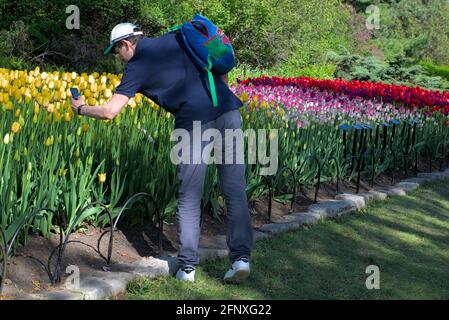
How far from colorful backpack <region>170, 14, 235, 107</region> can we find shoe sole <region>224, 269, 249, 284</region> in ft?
2.93

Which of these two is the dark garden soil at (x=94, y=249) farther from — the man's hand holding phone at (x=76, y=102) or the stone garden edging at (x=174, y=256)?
the man's hand holding phone at (x=76, y=102)

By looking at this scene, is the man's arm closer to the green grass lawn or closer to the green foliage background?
the green grass lawn

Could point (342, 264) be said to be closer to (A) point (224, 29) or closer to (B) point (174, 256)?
(B) point (174, 256)

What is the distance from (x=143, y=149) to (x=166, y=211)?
1.41ft

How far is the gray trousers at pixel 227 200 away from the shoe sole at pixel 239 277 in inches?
3.4

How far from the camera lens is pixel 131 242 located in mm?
4262

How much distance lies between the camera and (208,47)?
3.62 m

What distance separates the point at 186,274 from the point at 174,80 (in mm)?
1020

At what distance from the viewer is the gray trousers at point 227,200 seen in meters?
3.71

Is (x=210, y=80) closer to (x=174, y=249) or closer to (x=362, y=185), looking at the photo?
(x=174, y=249)

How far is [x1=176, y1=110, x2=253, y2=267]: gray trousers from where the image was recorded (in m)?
3.71

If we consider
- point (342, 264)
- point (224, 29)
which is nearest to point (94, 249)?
point (342, 264)

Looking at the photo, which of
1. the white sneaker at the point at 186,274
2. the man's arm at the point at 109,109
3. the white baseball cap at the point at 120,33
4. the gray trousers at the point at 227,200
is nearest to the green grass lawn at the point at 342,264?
the white sneaker at the point at 186,274
